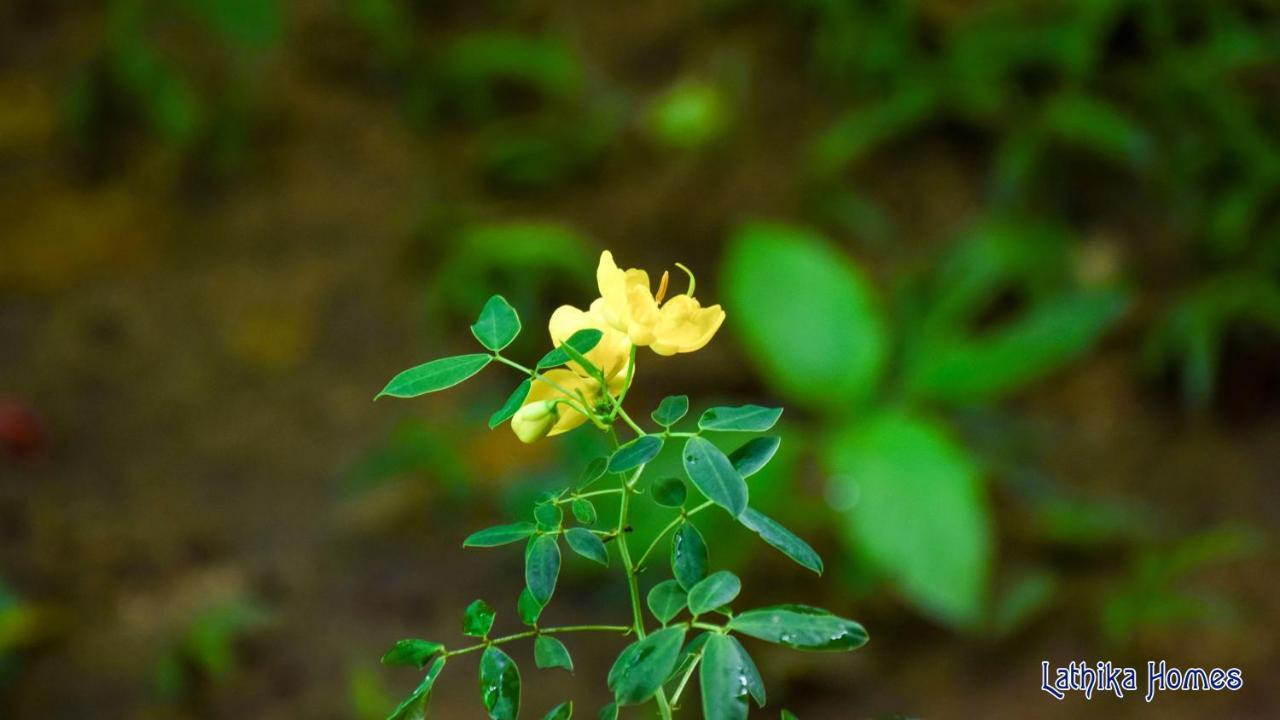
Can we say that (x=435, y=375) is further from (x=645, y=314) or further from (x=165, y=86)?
(x=165, y=86)

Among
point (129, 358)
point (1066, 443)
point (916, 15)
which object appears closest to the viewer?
point (1066, 443)

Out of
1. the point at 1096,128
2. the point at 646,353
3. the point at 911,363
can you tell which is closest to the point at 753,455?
the point at 911,363

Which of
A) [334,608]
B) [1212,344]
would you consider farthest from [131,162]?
[1212,344]

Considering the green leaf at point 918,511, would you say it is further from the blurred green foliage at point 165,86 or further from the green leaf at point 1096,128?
the blurred green foliage at point 165,86

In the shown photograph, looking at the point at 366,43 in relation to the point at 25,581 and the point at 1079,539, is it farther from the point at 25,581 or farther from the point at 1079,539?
the point at 1079,539

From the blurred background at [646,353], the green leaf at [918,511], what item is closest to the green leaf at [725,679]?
the blurred background at [646,353]

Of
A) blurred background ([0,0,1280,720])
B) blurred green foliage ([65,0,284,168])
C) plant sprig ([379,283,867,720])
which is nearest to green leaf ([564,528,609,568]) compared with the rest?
plant sprig ([379,283,867,720])
